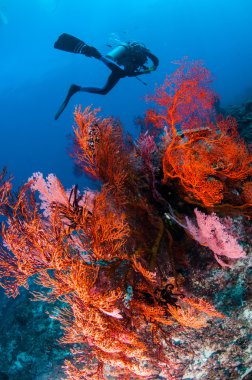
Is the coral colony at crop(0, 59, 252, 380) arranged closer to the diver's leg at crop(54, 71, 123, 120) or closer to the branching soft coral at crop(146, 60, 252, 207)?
the branching soft coral at crop(146, 60, 252, 207)

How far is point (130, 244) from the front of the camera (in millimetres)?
3312

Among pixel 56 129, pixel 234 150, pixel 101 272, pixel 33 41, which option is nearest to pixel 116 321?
pixel 101 272

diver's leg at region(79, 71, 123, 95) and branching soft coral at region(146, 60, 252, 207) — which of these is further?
diver's leg at region(79, 71, 123, 95)

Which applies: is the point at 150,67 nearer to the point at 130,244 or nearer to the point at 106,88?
the point at 106,88

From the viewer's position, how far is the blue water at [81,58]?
5409 centimetres

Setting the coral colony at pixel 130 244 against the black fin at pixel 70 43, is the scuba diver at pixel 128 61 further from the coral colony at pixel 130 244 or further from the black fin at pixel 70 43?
the coral colony at pixel 130 244

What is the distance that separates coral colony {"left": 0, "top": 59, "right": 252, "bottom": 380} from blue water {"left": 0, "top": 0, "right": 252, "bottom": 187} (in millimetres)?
33536

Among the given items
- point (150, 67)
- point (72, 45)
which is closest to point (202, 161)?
point (150, 67)

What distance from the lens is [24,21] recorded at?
67.6 m

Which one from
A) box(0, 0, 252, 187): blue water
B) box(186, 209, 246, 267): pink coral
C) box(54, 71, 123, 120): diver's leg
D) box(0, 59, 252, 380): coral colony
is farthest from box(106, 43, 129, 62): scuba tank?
box(0, 0, 252, 187): blue water

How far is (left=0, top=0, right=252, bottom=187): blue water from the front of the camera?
54094 mm

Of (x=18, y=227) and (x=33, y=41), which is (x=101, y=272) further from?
(x=33, y=41)

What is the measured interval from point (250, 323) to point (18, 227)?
3280mm

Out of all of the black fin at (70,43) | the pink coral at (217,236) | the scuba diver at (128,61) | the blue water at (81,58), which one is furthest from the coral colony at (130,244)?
the blue water at (81,58)
